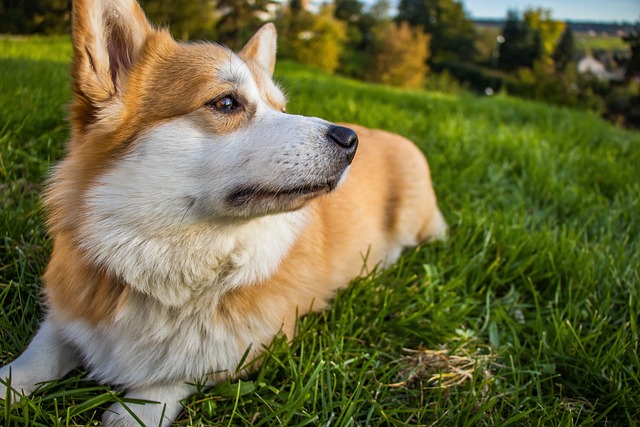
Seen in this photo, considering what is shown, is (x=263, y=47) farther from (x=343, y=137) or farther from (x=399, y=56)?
(x=399, y=56)

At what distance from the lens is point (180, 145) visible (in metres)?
1.79

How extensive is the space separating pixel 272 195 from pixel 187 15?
5146 mm

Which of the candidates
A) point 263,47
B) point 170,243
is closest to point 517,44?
point 263,47

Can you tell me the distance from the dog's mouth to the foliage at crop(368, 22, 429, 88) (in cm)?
3037

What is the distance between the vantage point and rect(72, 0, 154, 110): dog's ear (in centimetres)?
171

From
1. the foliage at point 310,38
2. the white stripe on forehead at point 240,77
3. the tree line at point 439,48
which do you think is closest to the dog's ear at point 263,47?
the white stripe on forehead at point 240,77

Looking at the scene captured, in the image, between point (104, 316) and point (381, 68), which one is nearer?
point (104, 316)

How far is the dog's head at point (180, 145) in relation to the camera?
1.76 metres

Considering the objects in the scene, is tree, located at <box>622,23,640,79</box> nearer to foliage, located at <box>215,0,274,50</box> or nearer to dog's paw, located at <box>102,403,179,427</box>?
foliage, located at <box>215,0,274,50</box>

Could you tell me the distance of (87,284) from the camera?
184 centimetres

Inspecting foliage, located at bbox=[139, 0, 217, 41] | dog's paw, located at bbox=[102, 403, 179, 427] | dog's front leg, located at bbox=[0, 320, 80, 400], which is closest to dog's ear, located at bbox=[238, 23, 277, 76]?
dog's front leg, located at bbox=[0, 320, 80, 400]

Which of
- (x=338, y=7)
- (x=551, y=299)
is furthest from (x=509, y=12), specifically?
(x=551, y=299)

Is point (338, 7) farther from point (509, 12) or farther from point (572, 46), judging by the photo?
point (572, 46)

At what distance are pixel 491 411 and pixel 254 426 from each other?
3.16 feet
